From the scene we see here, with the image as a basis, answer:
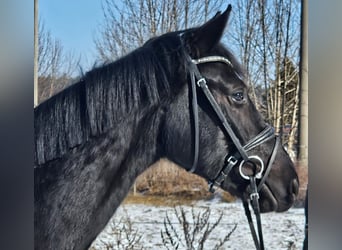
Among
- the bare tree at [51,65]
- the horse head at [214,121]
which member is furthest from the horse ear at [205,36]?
the bare tree at [51,65]

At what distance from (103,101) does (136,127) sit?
0.60ft

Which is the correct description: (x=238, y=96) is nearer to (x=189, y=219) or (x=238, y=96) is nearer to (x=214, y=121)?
(x=214, y=121)

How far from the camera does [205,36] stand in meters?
1.79

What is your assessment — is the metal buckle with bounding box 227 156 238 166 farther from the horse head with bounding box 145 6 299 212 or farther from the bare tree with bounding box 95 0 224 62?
the bare tree with bounding box 95 0 224 62

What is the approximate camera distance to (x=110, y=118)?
174 centimetres

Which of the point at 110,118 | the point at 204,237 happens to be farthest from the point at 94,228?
the point at 204,237

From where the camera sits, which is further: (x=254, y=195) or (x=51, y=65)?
(x=51, y=65)

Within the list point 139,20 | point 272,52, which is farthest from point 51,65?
point 272,52

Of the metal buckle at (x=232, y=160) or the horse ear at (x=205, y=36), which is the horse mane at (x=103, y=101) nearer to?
the horse ear at (x=205, y=36)

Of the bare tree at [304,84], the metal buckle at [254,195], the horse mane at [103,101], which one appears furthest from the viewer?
the bare tree at [304,84]

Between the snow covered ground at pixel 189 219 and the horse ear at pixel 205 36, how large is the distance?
2.77ft

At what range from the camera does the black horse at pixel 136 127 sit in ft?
5.74

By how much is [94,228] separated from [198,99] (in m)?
0.76
